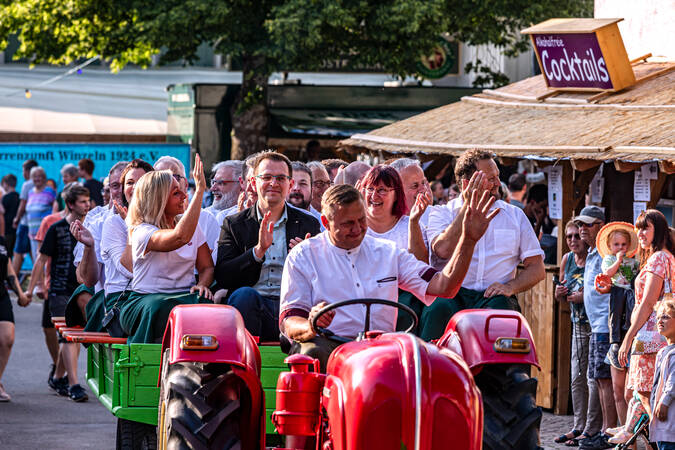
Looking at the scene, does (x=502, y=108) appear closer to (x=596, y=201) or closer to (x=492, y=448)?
(x=596, y=201)

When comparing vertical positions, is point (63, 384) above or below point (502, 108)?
below

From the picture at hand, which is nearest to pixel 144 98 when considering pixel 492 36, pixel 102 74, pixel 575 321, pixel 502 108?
pixel 102 74

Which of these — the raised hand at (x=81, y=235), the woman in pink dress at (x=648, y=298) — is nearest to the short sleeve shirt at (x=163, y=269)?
the raised hand at (x=81, y=235)

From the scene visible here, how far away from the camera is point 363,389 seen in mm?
5191

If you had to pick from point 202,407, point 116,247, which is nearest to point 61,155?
point 116,247

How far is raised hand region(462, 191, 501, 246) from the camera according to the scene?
647 centimetres

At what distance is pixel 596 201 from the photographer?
1464 centimetres

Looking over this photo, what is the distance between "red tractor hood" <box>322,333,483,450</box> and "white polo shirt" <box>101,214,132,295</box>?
3.29 m

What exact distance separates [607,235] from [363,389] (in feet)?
18.3

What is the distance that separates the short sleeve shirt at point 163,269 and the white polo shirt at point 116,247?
0.40 metres

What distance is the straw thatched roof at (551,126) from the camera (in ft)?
39.2

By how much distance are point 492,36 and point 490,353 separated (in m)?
18.7

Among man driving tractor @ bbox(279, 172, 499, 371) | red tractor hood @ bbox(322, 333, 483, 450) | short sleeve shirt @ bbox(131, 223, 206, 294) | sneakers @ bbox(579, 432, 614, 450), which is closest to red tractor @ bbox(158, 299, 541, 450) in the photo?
red tractor hood @ bbox(322, 333, 483, 450)

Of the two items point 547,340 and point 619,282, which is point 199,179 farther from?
point 547,340
